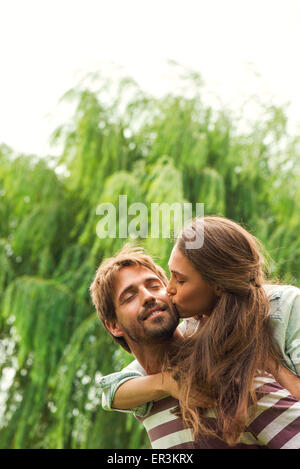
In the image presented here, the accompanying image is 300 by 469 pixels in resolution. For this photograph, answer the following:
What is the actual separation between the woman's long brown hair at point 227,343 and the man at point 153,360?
0.04 meters

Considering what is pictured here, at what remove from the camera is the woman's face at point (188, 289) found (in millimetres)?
1316

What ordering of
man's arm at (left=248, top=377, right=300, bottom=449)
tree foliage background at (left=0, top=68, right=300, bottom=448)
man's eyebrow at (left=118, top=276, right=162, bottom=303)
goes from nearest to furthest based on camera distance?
man's arm at (left=248, top=377, right=300, bottom=449) → man's eyebrow at (left=118, top=276, right=162, bottom=303) → tree foliage background at (left=0, top=68, right=300, bottom=448)

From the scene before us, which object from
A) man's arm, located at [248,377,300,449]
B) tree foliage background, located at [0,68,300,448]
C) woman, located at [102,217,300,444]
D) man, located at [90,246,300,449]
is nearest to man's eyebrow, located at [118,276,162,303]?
man, located at [90,246,300,449]

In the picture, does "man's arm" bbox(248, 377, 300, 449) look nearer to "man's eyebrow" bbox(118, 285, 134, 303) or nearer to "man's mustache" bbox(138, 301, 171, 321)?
"man's mustache" bbox(138, 301, 171, 321)

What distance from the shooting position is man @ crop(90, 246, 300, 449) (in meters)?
1.24

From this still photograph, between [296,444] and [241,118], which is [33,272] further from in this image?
[296,444]

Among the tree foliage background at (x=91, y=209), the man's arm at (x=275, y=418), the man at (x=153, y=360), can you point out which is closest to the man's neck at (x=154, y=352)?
the man at (x=153, y=360)

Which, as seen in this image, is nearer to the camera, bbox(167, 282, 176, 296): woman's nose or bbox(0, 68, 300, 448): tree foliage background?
bbox(167, 282, 176, 296): woman's nose

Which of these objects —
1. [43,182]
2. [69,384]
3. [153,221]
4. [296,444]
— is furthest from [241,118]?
[296,444]

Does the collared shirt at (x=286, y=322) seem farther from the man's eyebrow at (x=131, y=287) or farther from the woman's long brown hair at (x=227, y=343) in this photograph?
the man's eyebrow at (x=131, y=287)

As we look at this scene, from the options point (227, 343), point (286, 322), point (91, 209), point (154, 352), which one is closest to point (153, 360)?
point (154, 352)

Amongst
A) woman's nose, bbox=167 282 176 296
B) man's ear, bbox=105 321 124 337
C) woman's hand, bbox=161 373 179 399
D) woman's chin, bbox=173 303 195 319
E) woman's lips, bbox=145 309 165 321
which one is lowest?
woman's hand, bbox=161 373 179 399

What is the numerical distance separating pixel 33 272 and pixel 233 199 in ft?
4.12
